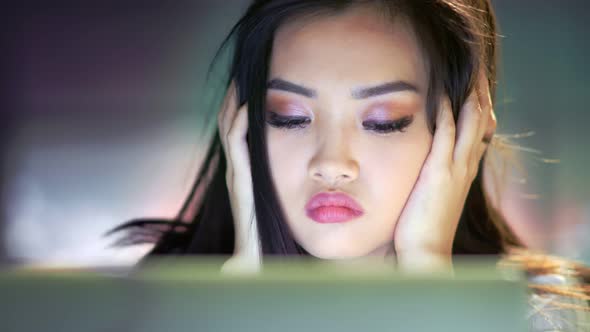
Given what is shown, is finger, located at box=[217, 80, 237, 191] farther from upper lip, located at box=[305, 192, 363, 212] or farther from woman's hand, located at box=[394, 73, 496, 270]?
woman's hand, located at box=[394, 73, 496, 270]

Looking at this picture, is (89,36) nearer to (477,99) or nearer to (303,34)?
(303,34)

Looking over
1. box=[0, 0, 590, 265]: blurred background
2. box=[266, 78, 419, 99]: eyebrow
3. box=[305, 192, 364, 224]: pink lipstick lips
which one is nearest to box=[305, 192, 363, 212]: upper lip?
box=[305, 192, 364, 224]: pink lipstick lips

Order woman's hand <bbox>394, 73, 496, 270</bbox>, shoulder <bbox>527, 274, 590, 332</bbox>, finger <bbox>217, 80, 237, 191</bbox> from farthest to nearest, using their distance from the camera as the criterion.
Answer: finger <bbox>217, 80, 237, 191</bbox> → woman's hand <bbox>394, 73, 496, 270</bbox> → shoulder <bbox>527, 274, 590, 332</bbox>

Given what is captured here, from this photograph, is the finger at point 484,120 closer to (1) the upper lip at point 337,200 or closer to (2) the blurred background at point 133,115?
(2) the blurred background at point 133,115

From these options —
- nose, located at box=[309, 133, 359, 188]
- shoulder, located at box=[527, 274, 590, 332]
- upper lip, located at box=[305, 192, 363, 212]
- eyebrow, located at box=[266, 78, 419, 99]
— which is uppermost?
eyebrow, located at box=[266, 78, 419, 99]

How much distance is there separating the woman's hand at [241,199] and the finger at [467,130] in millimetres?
503

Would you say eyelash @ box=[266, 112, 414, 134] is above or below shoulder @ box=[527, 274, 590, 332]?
above

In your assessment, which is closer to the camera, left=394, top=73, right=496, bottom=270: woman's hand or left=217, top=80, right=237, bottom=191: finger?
left=394, top=73, right=496, bottom=270: woman's hand

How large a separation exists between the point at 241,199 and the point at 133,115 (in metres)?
0.43

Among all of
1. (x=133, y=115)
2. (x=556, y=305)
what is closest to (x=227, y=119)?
(x=133, y=115)

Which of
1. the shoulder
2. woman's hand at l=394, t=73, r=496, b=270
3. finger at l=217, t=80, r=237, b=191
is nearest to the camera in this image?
the shoulder

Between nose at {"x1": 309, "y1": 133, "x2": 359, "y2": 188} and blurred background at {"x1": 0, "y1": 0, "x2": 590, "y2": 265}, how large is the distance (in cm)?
40

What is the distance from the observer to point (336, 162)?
5.43ft

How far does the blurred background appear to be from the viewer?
5.96 ft
